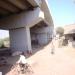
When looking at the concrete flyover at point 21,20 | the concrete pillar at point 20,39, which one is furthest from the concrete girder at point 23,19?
the concrete pillar at point 20,39

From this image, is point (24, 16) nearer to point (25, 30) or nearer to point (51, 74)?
point (25, 30)

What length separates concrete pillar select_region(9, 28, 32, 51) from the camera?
18.6 m

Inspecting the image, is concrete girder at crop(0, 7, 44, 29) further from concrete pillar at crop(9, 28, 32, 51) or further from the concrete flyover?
concrete pillar at crop(9, 28, 32, 51)

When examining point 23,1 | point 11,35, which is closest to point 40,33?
point 11,35

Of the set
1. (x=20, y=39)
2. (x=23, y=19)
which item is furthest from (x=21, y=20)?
(x=20, y=39)

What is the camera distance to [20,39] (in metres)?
19.0

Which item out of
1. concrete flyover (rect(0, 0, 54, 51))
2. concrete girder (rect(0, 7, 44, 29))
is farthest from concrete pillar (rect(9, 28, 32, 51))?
concrete girder (rect(0, 7, 44, 29))

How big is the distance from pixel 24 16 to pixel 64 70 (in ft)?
31.5

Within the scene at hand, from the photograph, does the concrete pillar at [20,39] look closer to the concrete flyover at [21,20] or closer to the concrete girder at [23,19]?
the concrete flyover at [21,20]

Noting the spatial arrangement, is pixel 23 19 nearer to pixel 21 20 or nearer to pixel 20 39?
pixel 21 20

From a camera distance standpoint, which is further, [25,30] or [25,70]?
[25,30]

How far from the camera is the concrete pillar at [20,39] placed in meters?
18.6

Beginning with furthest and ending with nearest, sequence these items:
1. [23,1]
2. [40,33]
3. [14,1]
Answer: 1. [40,33]
2. [23,1]
3. [14,1]

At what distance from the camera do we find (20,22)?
1867 cm
